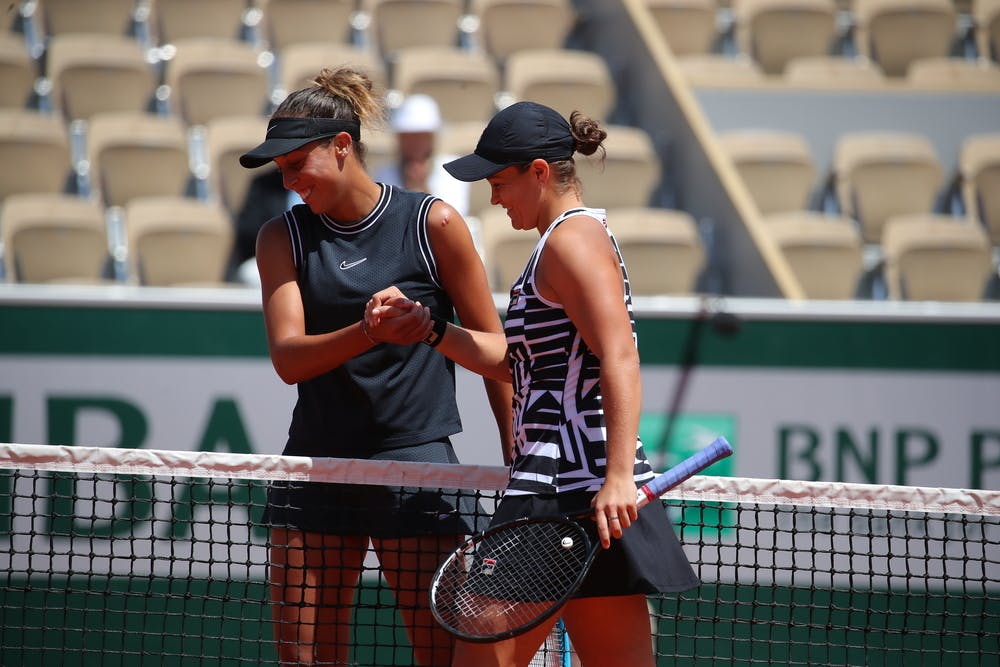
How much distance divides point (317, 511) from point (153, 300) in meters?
2.00

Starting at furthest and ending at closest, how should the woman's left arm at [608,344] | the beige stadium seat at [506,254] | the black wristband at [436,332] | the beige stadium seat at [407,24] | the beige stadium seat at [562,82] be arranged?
the beige stadium seat at [407,24] < the beige stadium seat at [562,82] < the beige stadium seat at [506,254] < the black wristband at [436,332] < the woman's left arm at [608,344]

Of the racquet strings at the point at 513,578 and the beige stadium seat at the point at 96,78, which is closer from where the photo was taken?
the racquet strings at the point at 513,578

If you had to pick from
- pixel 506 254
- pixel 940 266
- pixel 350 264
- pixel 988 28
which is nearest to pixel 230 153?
pixel 506 254

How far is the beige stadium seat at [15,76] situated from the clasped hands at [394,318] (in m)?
5.09

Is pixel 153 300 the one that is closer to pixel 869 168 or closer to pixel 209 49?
pixel 209 49

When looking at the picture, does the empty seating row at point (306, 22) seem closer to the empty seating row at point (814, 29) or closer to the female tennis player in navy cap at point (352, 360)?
the empty seating row at point (814, 29)

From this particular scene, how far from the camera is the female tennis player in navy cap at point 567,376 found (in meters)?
2.34

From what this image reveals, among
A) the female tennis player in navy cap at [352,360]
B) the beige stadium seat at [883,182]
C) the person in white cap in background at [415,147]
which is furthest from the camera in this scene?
the beige stadium seat at [883,182]

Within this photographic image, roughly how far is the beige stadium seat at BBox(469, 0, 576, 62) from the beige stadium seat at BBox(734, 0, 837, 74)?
1272mm

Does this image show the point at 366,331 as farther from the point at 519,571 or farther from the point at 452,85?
the point at 452,85

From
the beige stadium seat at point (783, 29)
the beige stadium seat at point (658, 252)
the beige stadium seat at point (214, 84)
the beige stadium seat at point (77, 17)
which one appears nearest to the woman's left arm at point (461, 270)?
the beige stadium seat at point (658, 252)

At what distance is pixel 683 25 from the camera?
7965 mm

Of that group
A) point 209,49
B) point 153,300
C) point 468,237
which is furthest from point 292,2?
point 468,237

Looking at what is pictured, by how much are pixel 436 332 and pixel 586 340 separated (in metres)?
0.44
